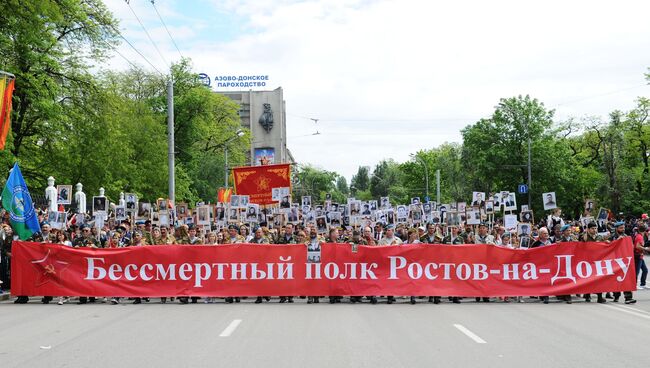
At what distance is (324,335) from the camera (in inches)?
432

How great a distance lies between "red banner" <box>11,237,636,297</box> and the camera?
53.2ft

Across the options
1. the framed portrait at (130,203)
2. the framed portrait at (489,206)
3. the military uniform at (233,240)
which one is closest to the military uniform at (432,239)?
the military uniform at (233,240)

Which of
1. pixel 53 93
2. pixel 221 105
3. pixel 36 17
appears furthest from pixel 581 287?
pixel 221 105

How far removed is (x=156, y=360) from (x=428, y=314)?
6.51m

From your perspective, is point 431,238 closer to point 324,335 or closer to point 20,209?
point 324,335

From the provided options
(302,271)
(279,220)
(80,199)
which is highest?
(80,199)

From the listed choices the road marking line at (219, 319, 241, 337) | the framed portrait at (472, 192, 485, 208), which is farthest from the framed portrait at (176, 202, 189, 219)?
the road marking line at (219, 319, 241, 337)

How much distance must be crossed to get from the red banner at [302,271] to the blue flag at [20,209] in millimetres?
1017

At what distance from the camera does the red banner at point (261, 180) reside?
31109 mm

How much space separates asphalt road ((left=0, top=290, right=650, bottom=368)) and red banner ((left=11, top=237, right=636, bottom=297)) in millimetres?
577

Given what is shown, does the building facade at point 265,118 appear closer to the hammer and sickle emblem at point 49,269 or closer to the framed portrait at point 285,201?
the framed portrait at point 285,201

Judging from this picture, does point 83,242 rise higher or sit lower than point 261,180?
lower

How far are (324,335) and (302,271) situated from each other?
5430mm

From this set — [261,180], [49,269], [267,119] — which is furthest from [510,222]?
[267,119]
